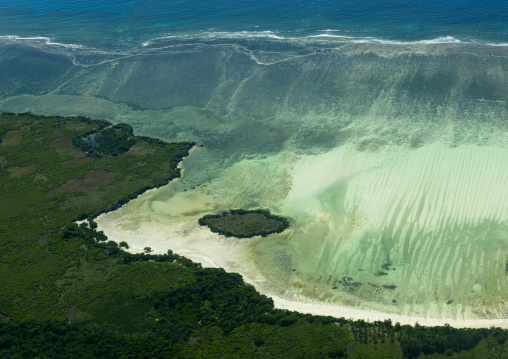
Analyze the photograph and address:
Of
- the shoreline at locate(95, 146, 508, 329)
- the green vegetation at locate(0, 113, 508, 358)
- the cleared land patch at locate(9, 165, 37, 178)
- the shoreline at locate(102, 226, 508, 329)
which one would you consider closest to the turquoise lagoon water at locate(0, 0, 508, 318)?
the shoreline at locate(95, 146, 508, 329)

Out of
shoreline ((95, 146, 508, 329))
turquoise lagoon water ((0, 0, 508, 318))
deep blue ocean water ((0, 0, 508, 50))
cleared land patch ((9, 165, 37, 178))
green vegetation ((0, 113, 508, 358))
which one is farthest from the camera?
deep blue ocean water ((0, 0, 508, 50))

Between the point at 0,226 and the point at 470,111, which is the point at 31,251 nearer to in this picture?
the point at 0,226

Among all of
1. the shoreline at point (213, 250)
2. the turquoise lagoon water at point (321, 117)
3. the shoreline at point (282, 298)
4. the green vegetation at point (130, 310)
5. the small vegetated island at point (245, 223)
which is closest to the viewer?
the green vegetation at point (130, 310)

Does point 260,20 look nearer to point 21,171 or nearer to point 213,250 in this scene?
point 21,171

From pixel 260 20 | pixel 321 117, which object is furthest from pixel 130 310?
pixel 260 20

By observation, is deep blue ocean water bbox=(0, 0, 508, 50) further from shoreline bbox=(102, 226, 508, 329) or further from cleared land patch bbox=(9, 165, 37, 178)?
shoreline bbox=(102, 226, 508, 329)

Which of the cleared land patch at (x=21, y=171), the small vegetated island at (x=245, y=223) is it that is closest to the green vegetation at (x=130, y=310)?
the cleared land patch at (x=21, y=171)

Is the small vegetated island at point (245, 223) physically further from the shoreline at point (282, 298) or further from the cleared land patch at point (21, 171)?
the cleared land patch at point (21, 171)
